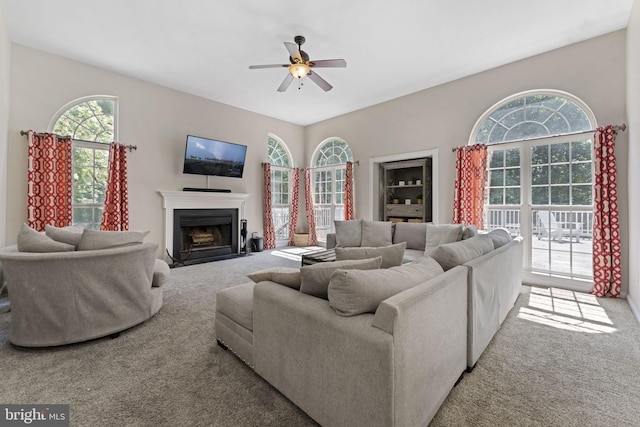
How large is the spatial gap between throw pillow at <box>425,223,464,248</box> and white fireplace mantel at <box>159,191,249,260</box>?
3959 mm

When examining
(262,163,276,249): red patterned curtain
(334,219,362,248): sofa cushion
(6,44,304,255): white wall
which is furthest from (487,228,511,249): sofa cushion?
(6,44,304,255): white wall

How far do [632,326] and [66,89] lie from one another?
296 inches

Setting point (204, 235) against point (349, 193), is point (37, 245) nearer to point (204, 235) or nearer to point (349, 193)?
point (204, 235)

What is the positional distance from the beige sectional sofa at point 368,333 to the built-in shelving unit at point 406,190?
3403 mm

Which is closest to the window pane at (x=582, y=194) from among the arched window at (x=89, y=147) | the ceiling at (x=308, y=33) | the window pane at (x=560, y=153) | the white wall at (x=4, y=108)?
the window pane at (x=560, y=153)

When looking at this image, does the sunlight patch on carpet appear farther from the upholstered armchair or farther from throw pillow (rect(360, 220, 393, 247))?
the upholstered armchair

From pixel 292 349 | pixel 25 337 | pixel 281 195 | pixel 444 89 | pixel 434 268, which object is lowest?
pixel 25 337

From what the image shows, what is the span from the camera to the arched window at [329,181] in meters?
6.89

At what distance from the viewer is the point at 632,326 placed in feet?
8.54

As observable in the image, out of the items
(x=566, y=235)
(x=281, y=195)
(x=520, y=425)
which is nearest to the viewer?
(x=520, y=425)

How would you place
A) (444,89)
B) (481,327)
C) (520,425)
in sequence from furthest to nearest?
1. (444,89)
2. (481,327)
3. (520,425)

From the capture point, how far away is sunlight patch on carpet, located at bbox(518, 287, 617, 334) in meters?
2.64

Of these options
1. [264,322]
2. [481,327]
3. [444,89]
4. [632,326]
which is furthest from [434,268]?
[444,89]

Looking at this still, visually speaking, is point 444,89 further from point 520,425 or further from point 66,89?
point 66,89
